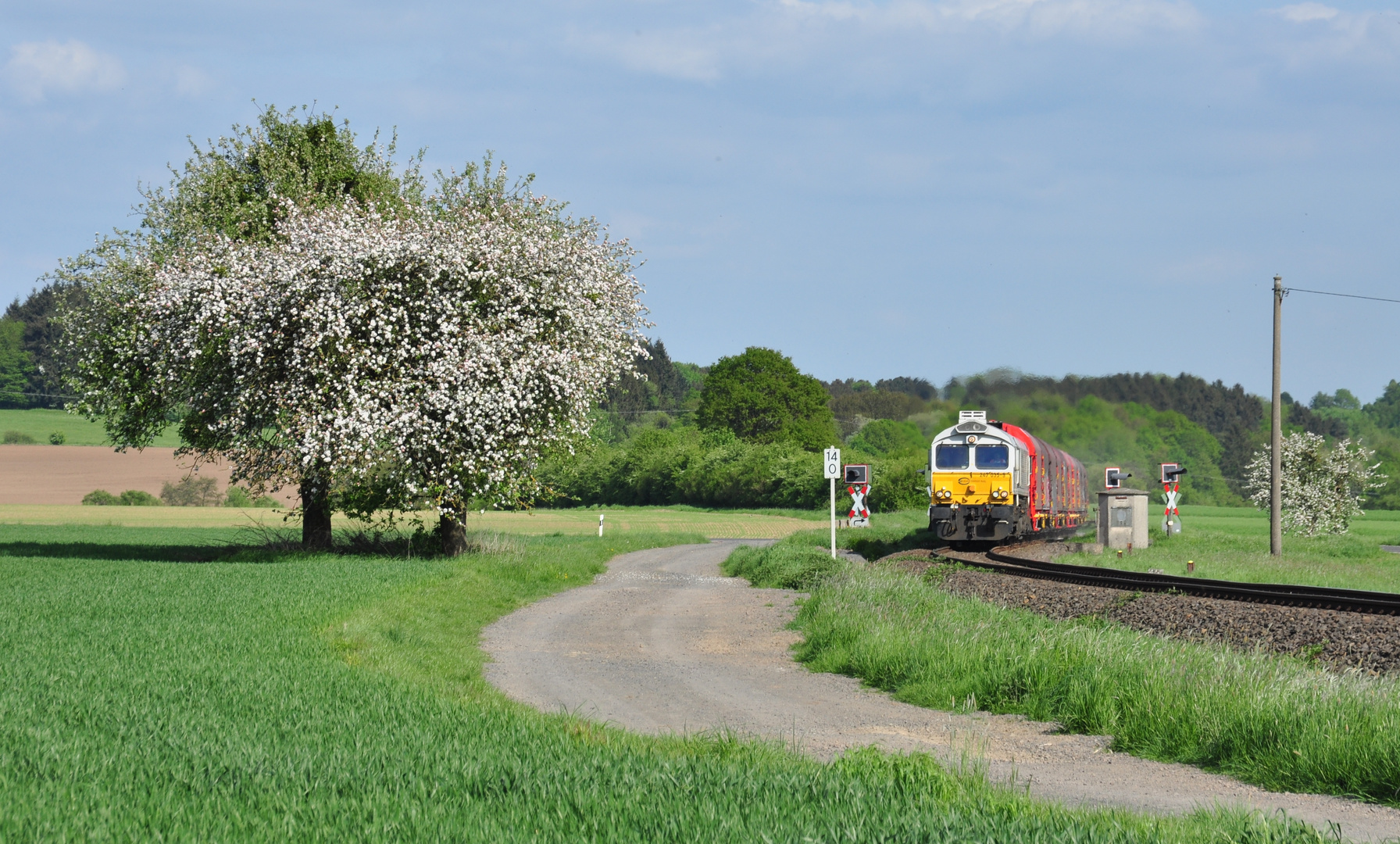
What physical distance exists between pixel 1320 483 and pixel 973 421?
117 ft

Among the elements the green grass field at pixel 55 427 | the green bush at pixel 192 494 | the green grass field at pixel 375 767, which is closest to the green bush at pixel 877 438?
the green bush at pixel 192 494

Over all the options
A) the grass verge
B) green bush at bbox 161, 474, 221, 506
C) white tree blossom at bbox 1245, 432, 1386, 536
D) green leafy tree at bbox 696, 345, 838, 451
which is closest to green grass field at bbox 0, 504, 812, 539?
green bush at bbox 161, 474, 221, 506

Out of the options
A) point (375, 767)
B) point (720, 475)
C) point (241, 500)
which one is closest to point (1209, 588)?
point (375, 767)

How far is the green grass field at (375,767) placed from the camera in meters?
5.80

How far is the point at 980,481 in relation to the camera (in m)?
32.2

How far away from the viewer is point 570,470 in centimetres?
3462

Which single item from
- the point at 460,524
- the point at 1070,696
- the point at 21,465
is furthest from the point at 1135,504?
the point at 21,465

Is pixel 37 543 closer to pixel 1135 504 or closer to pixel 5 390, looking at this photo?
pixel 1135 504

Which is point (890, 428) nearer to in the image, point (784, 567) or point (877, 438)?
point (877, 438)

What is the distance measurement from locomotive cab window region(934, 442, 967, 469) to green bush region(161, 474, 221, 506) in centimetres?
6762

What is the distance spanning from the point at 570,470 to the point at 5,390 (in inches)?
4530

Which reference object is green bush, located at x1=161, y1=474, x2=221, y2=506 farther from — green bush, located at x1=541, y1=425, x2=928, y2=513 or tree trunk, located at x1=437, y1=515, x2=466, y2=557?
tree trunk, located at x1=437, y1=515, x2=466, y2=557

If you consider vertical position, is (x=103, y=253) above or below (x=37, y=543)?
above

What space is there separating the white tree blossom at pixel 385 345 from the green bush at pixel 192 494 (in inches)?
2340
